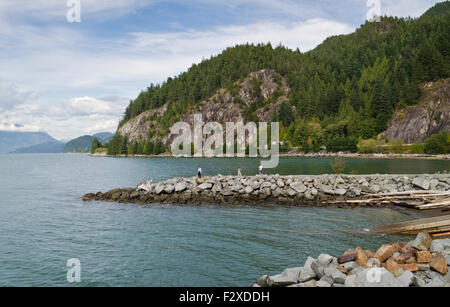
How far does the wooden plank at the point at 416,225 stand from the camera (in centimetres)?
1732

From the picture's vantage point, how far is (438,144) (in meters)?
109

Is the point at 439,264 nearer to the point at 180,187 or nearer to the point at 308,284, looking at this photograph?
the point at 308,284

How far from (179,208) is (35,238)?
12.3 m

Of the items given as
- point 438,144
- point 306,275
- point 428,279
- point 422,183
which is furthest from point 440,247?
point 438,144

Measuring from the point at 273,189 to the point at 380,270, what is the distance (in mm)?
23858

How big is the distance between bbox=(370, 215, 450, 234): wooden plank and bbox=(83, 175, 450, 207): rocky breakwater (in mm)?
10213

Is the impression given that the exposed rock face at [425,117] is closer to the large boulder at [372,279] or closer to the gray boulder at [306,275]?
the gray boulder at [306,275]

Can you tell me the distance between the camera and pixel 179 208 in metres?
Answer: 29.3

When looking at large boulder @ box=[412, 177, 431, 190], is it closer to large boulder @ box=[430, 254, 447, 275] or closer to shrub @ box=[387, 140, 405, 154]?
large boulder @ box=[430, 254, 447, 275]

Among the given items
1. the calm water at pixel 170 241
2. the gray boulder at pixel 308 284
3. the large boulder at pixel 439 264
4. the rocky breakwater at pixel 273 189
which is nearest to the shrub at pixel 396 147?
the rocky breakwater at pixel 273 189

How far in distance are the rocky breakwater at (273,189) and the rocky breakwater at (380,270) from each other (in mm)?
18458
